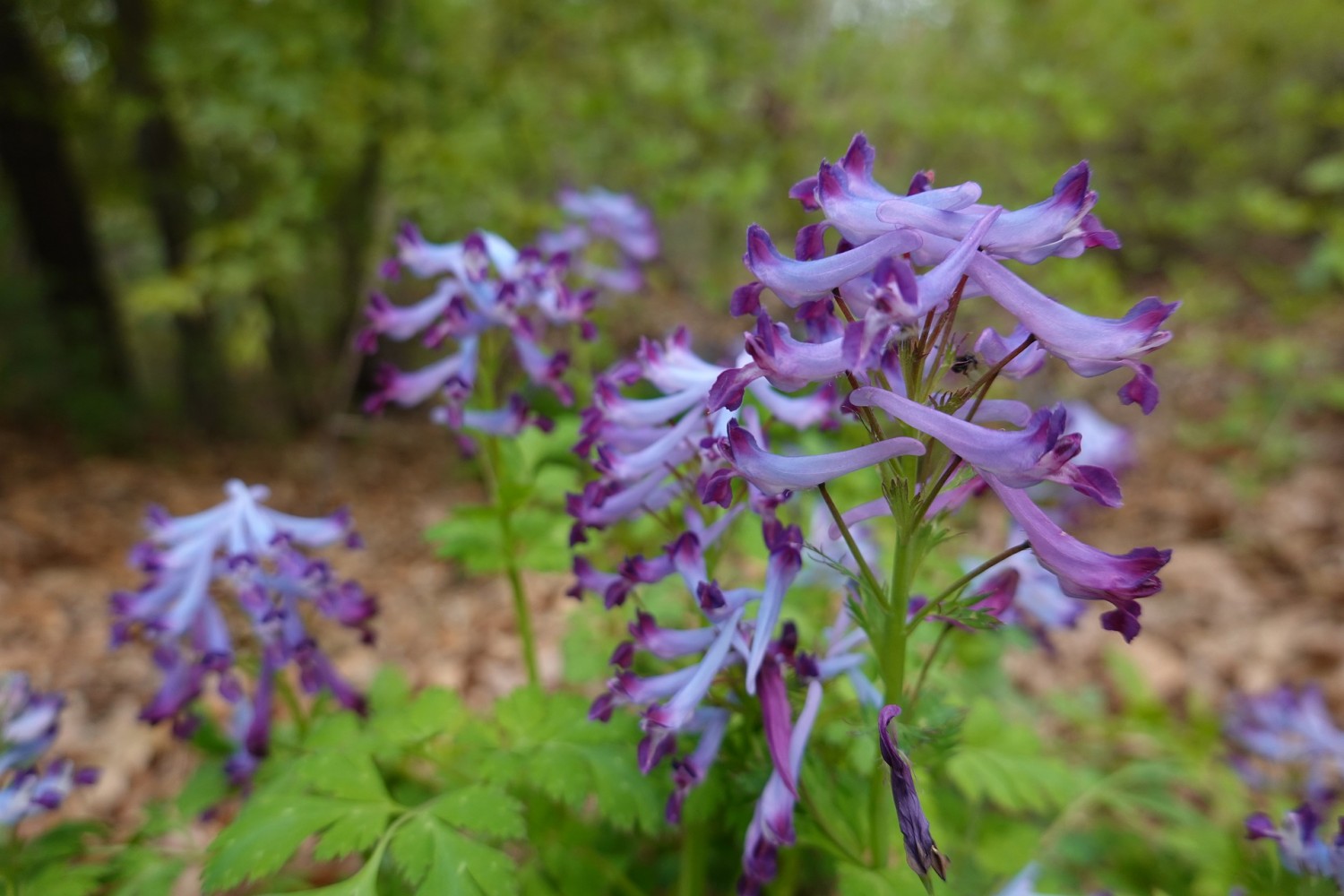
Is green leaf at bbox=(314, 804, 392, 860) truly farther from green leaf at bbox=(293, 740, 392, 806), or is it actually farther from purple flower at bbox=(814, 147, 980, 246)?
purple flower at bbox=(814, 147, 980, 246)

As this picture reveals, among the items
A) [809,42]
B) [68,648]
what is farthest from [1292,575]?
[68,648]

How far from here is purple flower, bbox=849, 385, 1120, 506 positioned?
94cm

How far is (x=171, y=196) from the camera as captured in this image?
23.5 ft

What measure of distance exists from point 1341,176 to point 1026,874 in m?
6.64

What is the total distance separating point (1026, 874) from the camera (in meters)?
1.68

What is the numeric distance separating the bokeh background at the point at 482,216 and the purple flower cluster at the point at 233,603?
51 cm

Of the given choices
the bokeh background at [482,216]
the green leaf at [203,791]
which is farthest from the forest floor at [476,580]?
the green leaf at [203,791]

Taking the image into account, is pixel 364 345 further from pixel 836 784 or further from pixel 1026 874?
pixel 1026 874

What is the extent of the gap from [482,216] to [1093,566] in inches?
210

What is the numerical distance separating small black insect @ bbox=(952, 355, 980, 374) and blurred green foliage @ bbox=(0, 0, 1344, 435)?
326 cm

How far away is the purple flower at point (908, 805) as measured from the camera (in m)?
1.01

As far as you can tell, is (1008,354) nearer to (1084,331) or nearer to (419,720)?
(1084,331)

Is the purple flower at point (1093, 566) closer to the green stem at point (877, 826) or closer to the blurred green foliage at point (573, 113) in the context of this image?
the green stem at point (877, 826)

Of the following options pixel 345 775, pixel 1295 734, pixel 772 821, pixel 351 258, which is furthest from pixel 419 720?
pixel 351 258
